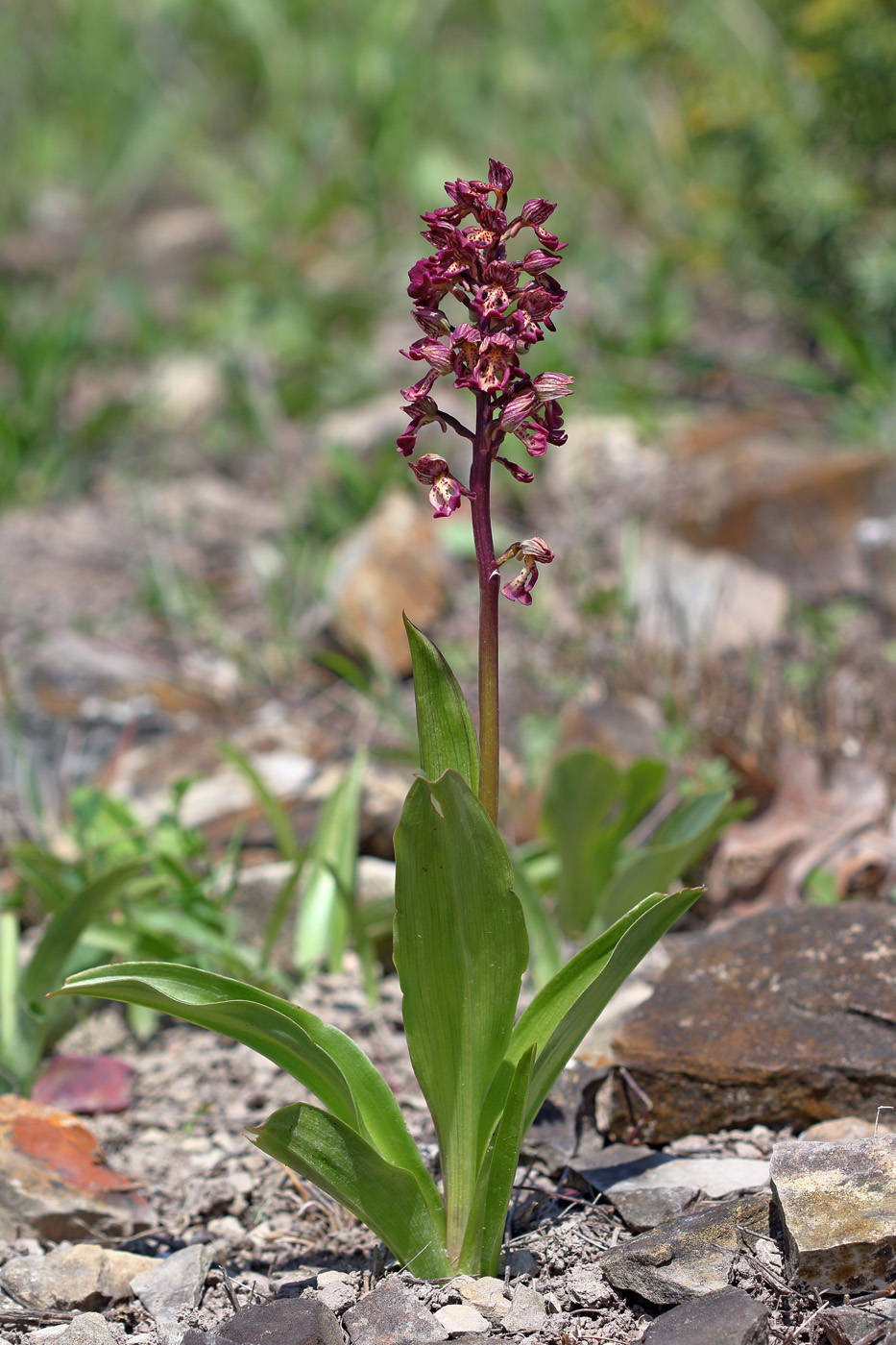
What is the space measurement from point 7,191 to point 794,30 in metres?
5.87

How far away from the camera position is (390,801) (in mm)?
3152

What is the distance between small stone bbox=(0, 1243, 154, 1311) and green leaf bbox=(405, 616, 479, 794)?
923mm

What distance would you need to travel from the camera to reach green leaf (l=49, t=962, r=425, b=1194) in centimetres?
143

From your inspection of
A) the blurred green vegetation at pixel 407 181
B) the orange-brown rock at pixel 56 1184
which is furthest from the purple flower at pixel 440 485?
the blurred green vegetation at pixel 407 181

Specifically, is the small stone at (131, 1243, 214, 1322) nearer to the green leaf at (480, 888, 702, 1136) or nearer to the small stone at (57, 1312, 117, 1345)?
the small stone at (57, 1312, 117, 1345)

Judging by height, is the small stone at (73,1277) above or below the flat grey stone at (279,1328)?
above

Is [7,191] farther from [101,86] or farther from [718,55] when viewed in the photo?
[718,55]

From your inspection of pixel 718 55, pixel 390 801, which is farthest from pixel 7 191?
pixel 390 801

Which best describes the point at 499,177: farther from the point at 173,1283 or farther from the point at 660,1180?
the point at 173,1283

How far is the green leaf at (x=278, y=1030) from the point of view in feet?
4.69

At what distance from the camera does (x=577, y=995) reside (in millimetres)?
1524

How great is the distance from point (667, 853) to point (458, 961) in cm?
82

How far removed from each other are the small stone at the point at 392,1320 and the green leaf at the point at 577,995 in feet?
0.76

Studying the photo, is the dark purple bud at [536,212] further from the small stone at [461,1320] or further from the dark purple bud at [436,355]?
the small stone at [461,1320]
